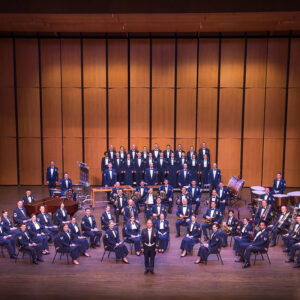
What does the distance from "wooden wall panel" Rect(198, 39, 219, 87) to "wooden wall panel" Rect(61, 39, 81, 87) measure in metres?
5.45

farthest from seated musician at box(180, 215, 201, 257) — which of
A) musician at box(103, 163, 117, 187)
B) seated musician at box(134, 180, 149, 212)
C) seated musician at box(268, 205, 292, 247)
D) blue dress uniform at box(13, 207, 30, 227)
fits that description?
musician at box(103, 163, 117, 187)

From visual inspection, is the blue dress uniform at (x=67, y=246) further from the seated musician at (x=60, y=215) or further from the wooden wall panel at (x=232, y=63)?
the wooden wall panel at (x=232, y=63)

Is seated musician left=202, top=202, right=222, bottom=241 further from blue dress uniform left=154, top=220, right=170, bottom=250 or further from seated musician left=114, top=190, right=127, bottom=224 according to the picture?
seated musician left=114, top=190, right=127, bottom=224

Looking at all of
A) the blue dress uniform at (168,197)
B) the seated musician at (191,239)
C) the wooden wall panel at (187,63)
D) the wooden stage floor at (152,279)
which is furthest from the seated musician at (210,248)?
the wooden wall panel at (187,63)

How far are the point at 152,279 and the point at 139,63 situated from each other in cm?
1048

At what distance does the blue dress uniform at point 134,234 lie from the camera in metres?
10.2

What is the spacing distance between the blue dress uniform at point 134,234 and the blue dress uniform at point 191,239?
Result: 1195mm

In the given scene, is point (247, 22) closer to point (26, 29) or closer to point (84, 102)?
point (84, 102)

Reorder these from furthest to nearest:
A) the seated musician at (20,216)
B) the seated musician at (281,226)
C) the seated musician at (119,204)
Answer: the seated musician at (119,204)
the seated musician at (20,216)
the seated musician at (281,226)

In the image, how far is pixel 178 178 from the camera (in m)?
15.7

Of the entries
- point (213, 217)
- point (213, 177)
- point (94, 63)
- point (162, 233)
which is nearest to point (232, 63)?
point (213, 177)

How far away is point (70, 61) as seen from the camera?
16.5m

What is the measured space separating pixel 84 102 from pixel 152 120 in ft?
10.5

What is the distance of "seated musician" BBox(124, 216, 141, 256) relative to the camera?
10156 millimetres
